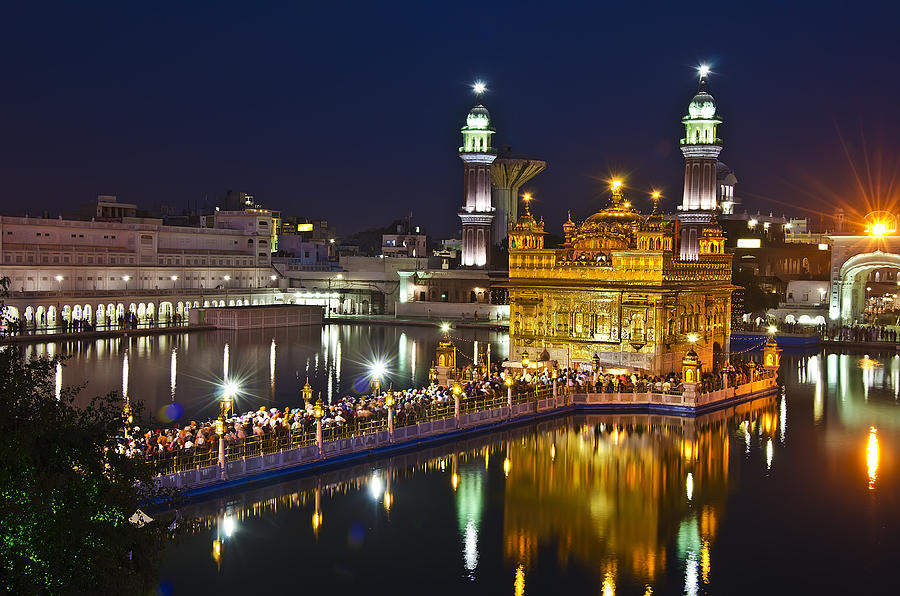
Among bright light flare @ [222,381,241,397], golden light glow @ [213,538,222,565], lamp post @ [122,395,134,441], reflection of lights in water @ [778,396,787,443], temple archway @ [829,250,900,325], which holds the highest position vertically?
temple archway @ [829,250,900,325]

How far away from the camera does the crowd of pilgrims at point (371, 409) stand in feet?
59.4

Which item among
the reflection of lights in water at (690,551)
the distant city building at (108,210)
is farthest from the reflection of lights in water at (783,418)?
the distant city building at (108,210)

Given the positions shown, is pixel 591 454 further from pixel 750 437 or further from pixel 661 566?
pixel 661 566

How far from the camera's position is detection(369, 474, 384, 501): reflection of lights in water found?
17.2 meters

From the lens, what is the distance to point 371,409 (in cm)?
2209

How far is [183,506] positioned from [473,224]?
156ft

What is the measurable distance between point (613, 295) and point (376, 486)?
13.8m

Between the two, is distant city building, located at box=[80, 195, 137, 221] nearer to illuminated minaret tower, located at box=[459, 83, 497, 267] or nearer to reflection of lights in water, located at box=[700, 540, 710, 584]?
illuminated minaret tower, located at box=[459, 83, 497, 267]

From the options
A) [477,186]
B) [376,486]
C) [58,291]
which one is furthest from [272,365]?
[477,186]

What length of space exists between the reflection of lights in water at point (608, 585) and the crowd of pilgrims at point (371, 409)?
7.30 meters

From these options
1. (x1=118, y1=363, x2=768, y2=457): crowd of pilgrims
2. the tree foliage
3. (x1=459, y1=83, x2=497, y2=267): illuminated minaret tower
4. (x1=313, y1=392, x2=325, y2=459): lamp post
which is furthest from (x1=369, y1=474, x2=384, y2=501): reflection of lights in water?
(x1=459, y1=83, x2=497, y2=267): illuminated minaret tower

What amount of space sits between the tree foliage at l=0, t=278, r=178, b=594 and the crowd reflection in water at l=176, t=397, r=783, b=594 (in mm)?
4025

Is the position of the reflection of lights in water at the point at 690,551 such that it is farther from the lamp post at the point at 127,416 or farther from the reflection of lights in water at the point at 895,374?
the reflection of lights in water at the point at 895,374

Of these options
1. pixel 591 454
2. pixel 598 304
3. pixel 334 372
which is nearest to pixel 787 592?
pixel 591 454
